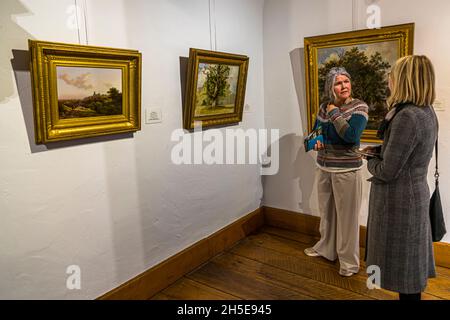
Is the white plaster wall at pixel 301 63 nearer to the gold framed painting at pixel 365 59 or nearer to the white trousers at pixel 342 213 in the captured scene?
the gold framed painting at pixel 365 59

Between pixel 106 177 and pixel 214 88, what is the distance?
121cm

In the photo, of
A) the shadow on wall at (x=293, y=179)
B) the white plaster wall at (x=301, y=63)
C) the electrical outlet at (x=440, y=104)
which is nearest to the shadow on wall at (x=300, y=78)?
the white plaster wall at (x=301, y=63)

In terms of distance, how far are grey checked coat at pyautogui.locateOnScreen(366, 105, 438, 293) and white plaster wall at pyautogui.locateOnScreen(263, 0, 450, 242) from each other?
120 cm

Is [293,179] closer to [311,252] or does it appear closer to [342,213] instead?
[311,252]

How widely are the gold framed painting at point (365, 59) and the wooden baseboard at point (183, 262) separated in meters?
1.45

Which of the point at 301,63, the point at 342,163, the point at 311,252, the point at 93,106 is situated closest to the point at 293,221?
the point at 311,252

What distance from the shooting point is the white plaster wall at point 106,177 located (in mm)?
1794

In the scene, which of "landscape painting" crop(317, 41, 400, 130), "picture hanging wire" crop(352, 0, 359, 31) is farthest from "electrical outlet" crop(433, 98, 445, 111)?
"picture hanging wire" crop(352, 0, 359, 31)

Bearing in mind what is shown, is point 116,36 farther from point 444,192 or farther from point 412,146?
point 444,192

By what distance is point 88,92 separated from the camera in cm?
204

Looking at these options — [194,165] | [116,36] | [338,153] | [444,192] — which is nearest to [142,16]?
[116,36]

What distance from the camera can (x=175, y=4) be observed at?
264 centimetres
